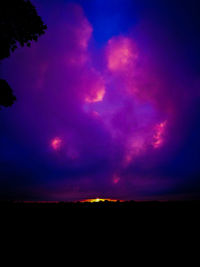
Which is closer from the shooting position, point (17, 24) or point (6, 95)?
point (17, 24)

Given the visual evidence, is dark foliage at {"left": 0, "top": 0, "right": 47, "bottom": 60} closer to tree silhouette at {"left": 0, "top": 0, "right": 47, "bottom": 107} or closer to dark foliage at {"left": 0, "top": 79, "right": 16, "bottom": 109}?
tree silhouette at {"left": 0, "top": 0, "right": 47, "bottom": 107}

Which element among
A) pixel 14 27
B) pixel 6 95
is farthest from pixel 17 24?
pixel 6 95

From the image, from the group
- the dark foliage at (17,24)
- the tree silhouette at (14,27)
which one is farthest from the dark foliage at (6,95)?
the dark foliage at (17,24)

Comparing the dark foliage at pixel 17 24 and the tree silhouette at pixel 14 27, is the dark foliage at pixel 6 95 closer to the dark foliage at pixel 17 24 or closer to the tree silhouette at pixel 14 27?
the tree silhouette at pixel 14 27

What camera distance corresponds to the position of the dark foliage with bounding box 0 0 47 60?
6820 mm

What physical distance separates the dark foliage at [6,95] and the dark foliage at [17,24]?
1609 mm

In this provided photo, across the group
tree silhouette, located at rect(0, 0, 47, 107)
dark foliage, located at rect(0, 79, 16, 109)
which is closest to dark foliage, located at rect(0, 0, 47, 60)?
tree silhouette, located at rect(0, 0, 47, 107)

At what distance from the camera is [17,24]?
7.20m

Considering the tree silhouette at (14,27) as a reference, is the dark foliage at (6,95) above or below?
below

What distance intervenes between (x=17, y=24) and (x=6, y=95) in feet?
11.2

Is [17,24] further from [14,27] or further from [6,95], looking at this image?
[6,95]

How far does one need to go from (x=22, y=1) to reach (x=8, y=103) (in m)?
4.82

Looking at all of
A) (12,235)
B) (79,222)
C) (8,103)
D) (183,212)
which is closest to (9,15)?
(8,103)

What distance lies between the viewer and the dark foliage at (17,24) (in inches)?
269
